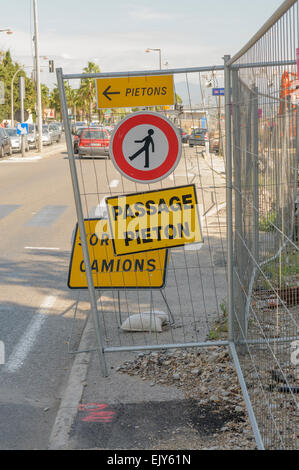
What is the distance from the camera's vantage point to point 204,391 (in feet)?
16.1

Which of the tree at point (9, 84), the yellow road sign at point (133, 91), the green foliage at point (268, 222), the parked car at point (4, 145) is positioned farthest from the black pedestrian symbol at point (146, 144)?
the tree at point (9, 84)

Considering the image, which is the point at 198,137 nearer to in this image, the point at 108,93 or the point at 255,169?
the point at 108,93

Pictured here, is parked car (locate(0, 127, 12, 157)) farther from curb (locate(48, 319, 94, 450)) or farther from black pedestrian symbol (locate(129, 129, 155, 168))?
black pedestrian symbol (locate(129, 129, 155, 168))

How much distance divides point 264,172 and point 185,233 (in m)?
1.84

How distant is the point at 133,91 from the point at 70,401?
232 cm

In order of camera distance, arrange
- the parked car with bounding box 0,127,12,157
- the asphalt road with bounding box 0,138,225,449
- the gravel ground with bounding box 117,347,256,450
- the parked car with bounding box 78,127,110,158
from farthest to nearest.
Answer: the parked car with bounding box 0,127,12,157 < the parked car with bounding box 78,127,110,158 < the asphalt road with bounding box 0,138,225,449 < the gravel ground with bounding box 117,347,256,450

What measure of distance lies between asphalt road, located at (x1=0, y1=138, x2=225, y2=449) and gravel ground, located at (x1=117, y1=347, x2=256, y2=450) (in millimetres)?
751

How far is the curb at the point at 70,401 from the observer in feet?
13.8

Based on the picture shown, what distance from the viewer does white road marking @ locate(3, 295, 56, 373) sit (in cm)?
578

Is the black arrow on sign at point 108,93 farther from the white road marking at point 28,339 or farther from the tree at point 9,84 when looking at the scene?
the tree at point 9,84

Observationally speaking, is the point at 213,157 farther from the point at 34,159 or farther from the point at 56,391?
the point at 34,159

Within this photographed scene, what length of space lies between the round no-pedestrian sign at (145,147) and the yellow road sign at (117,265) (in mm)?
886

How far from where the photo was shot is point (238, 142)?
4855 mm

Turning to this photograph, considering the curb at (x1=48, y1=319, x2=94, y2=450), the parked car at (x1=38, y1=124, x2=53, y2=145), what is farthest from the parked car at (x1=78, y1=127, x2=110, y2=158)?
the parked car at (x1=38, y1=124, x2=53, y2=145)
